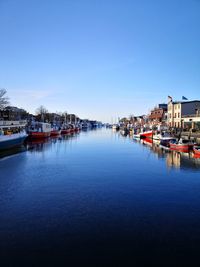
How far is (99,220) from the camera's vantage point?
13.1 metres

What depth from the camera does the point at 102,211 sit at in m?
14.4

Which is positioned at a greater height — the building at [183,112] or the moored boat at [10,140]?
the building at [183,112]

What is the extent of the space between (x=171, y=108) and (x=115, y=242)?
87604mm

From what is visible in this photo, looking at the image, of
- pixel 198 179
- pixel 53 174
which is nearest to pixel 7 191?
pixel 53 174

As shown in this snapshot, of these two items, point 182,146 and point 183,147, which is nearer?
point 183,147

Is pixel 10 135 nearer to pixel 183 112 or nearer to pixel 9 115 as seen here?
pixel 183 112

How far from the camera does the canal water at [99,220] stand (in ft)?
31.8

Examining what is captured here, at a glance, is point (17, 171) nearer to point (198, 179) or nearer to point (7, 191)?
point (7, 191)

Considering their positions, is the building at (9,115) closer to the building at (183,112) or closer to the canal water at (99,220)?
the building at (183,112)

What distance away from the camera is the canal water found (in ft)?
31.8

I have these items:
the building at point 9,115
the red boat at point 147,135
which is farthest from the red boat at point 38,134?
the red boat at point 147,135

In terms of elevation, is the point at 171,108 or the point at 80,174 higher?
the point at 171,108

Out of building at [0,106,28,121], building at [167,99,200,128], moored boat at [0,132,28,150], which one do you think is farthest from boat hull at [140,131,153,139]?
building at [0,106,28,121]

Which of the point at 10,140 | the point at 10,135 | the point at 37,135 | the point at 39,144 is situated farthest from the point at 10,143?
the point at 37,135
